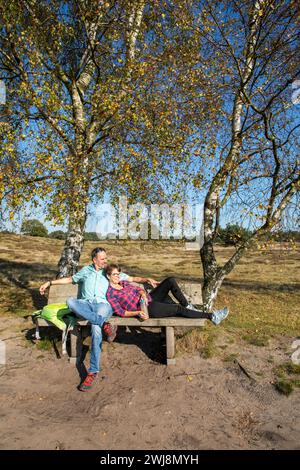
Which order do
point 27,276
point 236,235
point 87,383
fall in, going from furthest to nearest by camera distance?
point 27,276 → point 236,235 → point 87,383

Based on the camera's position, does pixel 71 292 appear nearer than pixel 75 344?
No

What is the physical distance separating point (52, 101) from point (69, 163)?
4.03 feet

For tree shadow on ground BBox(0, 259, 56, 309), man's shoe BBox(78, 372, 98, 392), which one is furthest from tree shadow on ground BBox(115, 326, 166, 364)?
tree shadow on ground BBox(0, 259, 56, 309)

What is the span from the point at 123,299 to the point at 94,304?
0.51 metres

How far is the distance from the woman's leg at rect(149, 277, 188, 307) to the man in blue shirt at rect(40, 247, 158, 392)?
47 cm

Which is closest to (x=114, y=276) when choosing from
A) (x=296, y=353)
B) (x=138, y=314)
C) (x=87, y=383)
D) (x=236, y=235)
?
(x=138, y=314)

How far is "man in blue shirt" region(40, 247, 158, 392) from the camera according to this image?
5602 millimetres

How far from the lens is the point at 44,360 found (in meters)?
6.45

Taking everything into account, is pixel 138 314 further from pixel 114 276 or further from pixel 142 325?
pixel 114 276

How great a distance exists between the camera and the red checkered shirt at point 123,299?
20.5 feet

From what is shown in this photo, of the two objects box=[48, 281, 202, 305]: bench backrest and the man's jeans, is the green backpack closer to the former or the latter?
the man's jeans

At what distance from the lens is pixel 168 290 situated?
6902 mm
